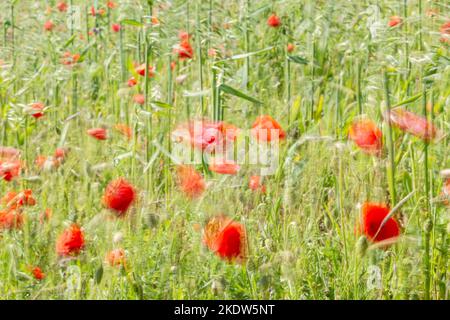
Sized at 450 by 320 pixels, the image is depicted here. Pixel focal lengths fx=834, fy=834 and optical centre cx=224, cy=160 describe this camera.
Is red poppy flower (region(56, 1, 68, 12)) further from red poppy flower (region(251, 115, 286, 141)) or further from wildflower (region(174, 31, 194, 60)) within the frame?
red poppy flower (region(251, 115, 286, 141))

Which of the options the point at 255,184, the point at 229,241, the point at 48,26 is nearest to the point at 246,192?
the point at 255,184

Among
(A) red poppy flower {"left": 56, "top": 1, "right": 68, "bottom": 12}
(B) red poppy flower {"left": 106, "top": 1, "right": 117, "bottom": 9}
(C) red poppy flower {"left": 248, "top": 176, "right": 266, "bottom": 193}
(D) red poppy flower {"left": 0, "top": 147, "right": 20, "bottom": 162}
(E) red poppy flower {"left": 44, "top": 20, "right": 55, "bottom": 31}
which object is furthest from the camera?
(A) red poppy flower {"left": 56, "top": 1, "right": 68, "bottom": 12}

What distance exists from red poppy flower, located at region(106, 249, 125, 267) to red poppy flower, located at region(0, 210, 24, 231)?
0.21m

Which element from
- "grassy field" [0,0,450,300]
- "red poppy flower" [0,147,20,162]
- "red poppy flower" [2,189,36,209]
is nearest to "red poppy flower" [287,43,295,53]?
"grassy field" [0,0,450,300]

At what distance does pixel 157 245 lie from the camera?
138 centimetres

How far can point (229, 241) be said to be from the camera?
3.94 ft

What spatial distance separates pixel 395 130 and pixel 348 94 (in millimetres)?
379

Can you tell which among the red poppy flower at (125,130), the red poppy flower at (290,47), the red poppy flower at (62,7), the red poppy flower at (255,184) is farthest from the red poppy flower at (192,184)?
the red poppy flower at (62,7)

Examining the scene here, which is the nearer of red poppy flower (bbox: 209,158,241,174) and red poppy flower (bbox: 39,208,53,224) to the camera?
red poppy flower (bbox: 209,158,241,174)

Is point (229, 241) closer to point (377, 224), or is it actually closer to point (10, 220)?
point (377, 224)

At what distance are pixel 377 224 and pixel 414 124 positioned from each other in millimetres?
213

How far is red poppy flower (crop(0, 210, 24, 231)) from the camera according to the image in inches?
54.1

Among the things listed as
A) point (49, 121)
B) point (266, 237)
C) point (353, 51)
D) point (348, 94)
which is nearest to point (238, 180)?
point (266, 237)
